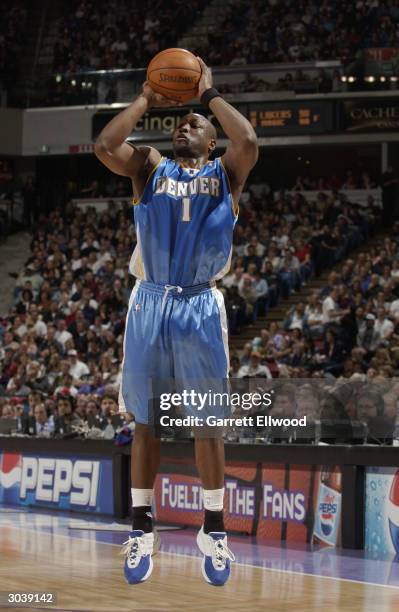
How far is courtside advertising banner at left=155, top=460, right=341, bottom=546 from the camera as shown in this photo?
10.6 meters

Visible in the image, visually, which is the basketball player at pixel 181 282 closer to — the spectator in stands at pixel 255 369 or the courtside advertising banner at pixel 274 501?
the courtside advertising banner at pixel 274 501

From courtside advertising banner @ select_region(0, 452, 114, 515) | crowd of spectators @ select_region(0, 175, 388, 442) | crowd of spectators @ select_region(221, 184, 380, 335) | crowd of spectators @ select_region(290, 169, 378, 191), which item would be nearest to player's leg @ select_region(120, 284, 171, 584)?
courtside advertising banner @ select_region(0, 452, 114, 515)

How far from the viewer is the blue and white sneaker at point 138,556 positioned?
5867 millimetres

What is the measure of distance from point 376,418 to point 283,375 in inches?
160

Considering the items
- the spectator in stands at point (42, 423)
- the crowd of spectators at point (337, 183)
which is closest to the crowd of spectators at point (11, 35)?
the crowd of spectators at point (337, 183)

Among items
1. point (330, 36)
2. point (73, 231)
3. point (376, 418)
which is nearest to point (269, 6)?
point (330, 36)

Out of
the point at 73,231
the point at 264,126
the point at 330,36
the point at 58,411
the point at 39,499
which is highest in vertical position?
the point at 330,36

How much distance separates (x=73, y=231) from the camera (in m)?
23.3

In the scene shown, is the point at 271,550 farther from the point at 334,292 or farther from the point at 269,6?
the point at 269,6

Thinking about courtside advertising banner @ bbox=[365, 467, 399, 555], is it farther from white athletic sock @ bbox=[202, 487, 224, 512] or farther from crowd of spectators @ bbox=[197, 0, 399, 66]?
crowd of spectators @ bbox=[197, 0, 399, 66]

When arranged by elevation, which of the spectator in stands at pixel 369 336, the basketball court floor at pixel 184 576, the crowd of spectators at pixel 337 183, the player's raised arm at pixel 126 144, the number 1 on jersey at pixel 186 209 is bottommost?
the basketball court floor at pixel 184 576

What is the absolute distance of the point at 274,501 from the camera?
1106 centimetres

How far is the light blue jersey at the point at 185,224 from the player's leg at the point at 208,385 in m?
0.20

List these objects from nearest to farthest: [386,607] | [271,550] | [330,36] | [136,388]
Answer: [136,388] < [386,607] < [271,550] < [330,36]
